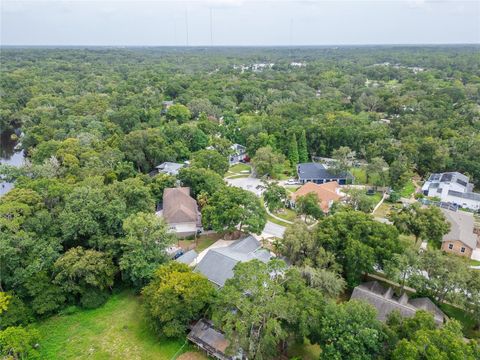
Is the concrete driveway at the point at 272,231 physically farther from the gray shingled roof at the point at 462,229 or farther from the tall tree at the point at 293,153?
the tall tree at the point at 293,153

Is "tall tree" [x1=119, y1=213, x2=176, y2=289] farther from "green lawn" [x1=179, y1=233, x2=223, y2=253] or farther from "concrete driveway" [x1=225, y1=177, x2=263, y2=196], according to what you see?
"concrete driveway" [x1=225, y1=177, x2=263, y2=196]

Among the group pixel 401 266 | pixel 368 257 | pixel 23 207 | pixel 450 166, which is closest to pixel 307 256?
pixel 368 257

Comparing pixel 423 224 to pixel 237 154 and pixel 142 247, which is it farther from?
pixel 237 154

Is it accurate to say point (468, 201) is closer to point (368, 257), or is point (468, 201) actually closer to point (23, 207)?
point (368, 257)

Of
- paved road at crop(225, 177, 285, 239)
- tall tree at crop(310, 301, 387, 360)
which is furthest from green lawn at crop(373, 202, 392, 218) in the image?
tall tree at crop(310, 301, 387, 360)

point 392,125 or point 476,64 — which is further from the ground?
point 476,64

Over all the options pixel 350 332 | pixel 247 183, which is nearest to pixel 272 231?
pixel 247 183
